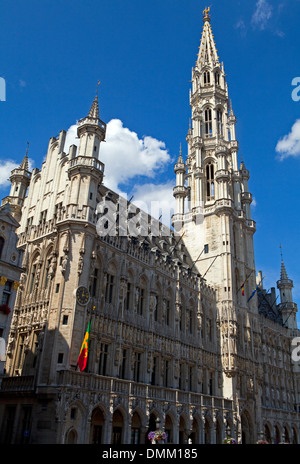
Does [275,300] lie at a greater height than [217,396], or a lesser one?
greater

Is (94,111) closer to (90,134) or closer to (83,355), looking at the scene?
(90,134)

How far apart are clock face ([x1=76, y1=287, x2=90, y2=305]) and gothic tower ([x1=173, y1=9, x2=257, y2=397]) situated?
23308 millimetres

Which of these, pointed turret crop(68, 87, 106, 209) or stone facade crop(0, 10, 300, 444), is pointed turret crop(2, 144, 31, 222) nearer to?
stone facade crop(0, 10, 300, 444)

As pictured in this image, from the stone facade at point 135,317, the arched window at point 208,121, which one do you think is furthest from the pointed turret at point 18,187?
the arched window at point 208,121

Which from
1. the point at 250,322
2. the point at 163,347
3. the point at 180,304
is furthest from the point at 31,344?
the point at 250,322

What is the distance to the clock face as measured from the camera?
30.5 metres

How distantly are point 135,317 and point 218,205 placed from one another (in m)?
24.5

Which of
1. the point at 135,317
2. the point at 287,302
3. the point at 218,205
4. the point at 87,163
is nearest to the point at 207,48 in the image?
the point at 218,205

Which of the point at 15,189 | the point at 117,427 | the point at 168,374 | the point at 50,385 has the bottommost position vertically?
the point at 117,427

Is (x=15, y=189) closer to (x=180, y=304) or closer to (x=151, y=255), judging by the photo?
(x=151, y=255)

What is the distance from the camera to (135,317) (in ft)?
122

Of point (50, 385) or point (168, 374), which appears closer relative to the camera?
point (50, 385)

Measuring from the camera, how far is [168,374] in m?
39.9

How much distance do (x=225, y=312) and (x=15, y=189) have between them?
1127 inches
